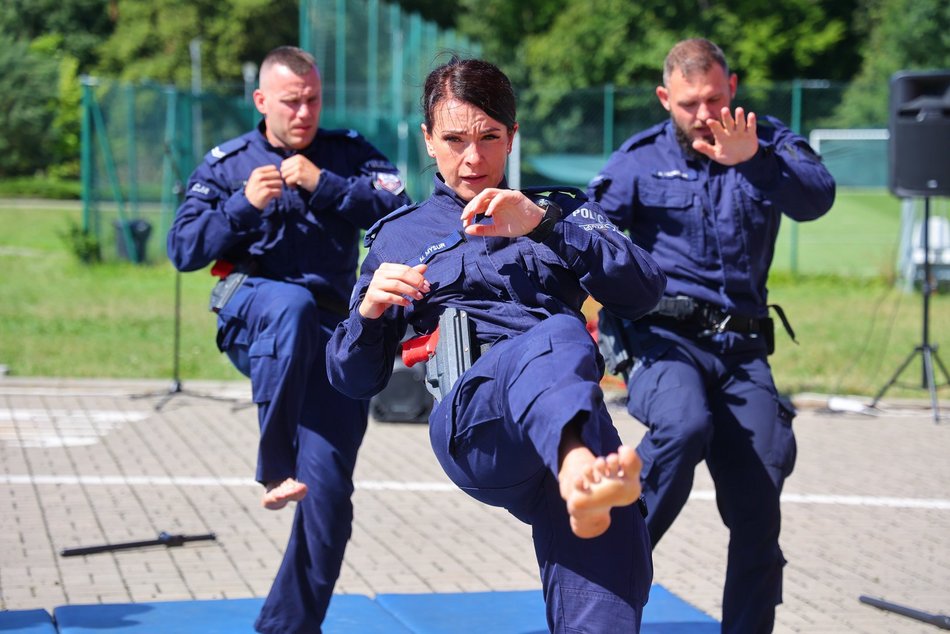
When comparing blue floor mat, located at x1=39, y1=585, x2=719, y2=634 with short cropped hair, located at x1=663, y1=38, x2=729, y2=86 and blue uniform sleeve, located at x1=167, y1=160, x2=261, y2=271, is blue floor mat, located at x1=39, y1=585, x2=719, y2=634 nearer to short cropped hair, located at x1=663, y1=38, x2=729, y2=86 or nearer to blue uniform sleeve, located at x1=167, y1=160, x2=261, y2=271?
blue uniform sleeve, located at x1=167, y1=160, x2=261, y2=271

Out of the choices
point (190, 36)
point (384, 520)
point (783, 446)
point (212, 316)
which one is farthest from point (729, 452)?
point (190, 36)

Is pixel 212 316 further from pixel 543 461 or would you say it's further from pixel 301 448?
pixel 543 461

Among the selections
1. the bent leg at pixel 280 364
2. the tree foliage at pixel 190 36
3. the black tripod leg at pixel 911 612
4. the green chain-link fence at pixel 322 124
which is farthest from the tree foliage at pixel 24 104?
the black tripod leg at pixel 911 612

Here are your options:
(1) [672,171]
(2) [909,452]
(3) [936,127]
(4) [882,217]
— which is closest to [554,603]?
(1) [672,171]

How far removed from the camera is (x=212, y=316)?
1516cm

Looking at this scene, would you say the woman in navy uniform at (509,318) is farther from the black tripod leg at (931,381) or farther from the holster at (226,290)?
the black tripod leg at (931,381)

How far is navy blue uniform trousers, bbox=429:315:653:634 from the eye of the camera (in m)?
2.88

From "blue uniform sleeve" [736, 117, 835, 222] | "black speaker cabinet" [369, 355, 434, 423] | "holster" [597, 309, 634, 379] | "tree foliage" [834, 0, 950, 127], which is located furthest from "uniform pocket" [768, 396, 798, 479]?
"tree foliage" [834, 0, 950, 127]

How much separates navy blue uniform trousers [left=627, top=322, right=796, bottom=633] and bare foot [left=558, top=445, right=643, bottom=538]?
64.3 inches

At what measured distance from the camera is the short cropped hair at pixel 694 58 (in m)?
4.54

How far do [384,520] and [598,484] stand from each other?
4477 millimetres

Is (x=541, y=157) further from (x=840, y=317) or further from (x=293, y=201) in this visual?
(x=293, y=201)

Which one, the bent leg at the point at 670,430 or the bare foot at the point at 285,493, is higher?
the bent leg at the point at 670,430

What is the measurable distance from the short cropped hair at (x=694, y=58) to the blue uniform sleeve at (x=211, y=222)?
5.41 feet
